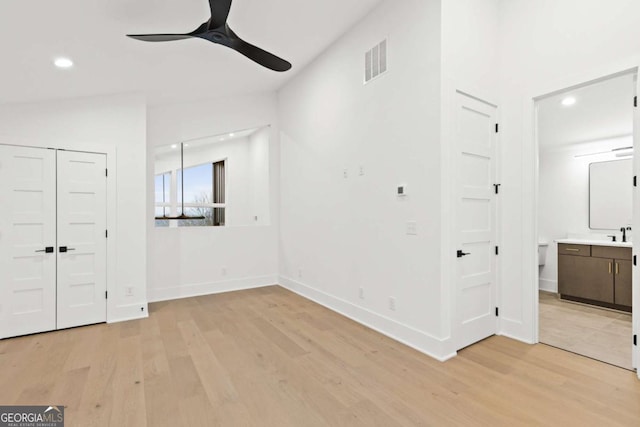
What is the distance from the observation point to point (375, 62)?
3752 millimetres

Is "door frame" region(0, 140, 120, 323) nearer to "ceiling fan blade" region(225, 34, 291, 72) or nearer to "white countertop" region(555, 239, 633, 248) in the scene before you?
"ceiling fan blade" region(225, 34, 291, 72)

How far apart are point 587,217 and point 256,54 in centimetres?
561

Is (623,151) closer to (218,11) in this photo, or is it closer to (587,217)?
(587,217)

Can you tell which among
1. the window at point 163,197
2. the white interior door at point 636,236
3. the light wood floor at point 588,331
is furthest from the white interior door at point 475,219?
the window at point 163,197

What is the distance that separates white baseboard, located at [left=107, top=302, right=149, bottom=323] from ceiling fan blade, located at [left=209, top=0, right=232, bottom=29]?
346 centimetres

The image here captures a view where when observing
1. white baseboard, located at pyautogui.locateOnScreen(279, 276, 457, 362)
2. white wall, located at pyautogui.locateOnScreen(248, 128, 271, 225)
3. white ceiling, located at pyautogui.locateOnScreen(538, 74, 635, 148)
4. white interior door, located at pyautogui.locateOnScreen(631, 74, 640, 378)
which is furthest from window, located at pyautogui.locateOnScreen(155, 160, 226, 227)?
white interior door, located at pyautogui.locateOnScreen(631, 74, 640, 378)

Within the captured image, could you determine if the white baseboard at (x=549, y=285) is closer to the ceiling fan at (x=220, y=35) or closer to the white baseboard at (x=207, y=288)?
the white baseboard at (x=207, y=288)

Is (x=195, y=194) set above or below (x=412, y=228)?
above

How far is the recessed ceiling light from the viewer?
3.02 metres

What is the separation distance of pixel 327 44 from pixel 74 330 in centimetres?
477

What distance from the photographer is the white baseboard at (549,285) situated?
17.8 ft

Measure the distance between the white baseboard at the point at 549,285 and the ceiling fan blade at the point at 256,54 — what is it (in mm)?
5483

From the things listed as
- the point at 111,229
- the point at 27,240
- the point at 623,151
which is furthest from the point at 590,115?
the point at 27,240

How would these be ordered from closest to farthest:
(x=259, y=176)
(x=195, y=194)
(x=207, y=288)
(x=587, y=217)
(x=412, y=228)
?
(x=412, y=228), (x=587, y=217), (x=207, y=288), (x=195, y=194), (x=259, y=176)
